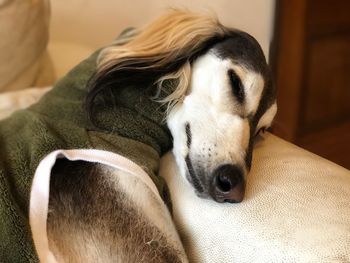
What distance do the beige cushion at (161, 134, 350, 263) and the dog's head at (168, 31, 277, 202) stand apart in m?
0.03

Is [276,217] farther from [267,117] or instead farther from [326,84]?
[326,84]

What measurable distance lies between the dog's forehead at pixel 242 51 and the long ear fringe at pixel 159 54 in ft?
0.08

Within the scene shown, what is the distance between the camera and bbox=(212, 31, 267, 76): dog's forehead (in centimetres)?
98

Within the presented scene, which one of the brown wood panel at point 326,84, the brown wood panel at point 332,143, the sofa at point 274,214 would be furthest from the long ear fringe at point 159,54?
the brown wood panel at point 332,143

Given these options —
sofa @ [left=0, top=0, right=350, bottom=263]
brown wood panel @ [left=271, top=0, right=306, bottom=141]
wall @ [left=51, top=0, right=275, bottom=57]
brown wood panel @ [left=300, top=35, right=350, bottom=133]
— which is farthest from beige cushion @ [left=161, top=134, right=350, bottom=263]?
brown wood panel @ [left=300, top=35, right=350, bottom=133]

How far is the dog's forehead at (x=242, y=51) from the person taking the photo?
98 centimetres

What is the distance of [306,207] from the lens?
75cm

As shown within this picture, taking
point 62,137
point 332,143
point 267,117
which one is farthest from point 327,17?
point 62,137

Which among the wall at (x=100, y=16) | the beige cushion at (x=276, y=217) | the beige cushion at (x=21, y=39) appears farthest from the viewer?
the wall at (x=100, y=16)

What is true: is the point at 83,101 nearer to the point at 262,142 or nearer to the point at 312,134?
the point at 262,142

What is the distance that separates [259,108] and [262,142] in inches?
2.7

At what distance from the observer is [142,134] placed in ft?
2.94

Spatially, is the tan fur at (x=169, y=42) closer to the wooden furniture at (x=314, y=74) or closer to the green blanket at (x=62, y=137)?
the green blanket at (x=62, y=137)

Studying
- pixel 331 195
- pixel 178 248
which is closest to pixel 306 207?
pixel 331 195
